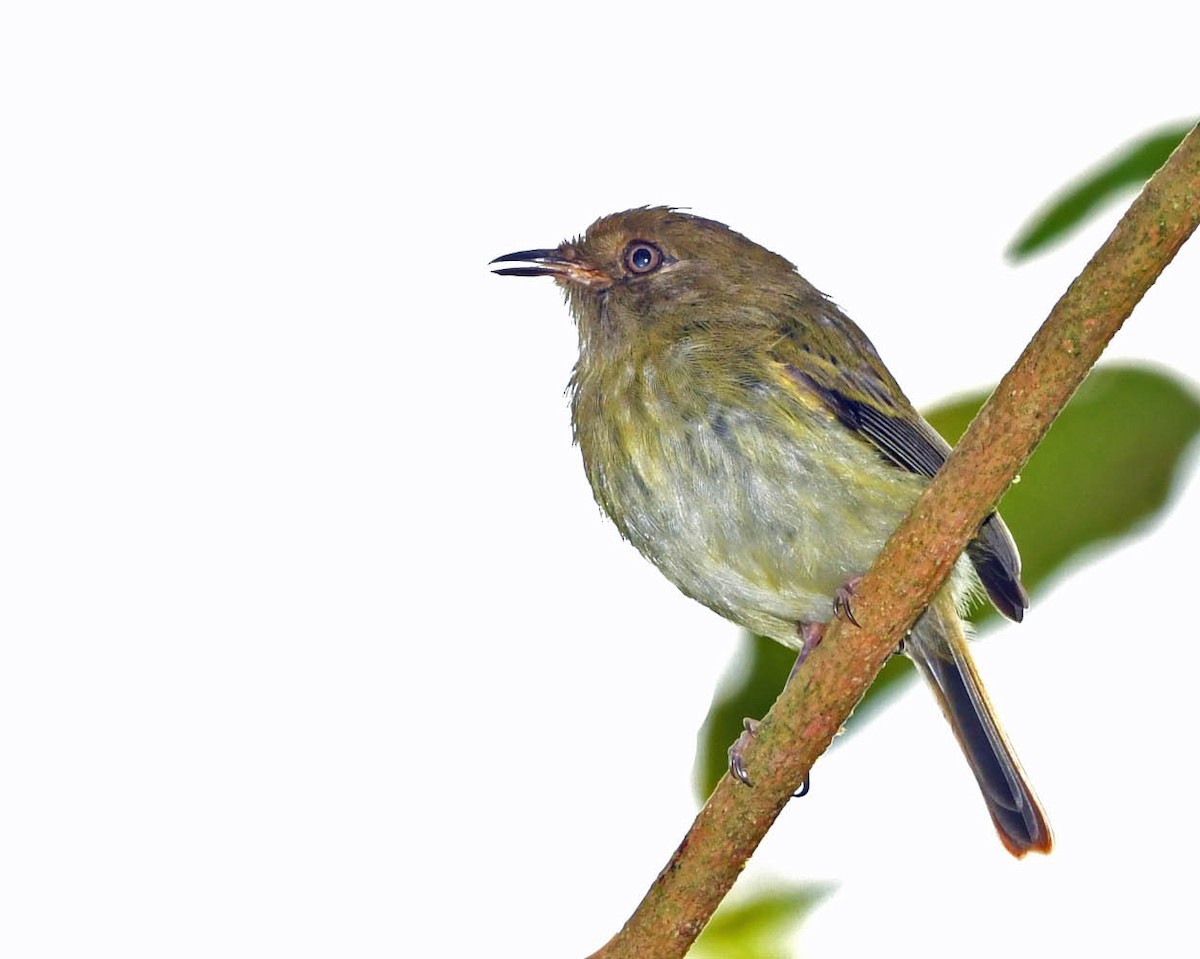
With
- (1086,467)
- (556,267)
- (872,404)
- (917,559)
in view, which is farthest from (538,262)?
(1086,467)

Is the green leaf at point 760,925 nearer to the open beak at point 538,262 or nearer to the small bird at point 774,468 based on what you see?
the small bird at point 774,468

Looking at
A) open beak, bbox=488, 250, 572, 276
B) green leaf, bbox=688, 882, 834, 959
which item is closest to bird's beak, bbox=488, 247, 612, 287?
open beak, bbox=488, 250, 572, 276

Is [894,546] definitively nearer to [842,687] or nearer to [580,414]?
[842,687]

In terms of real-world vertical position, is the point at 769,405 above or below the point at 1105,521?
above

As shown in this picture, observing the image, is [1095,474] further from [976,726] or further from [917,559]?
[976,726]

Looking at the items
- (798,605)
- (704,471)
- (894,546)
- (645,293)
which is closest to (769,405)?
(704,471)

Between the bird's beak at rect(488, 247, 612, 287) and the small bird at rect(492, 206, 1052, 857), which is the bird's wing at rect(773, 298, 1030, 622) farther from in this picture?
the bird's beak at rect(488, 247, 612, 287)
